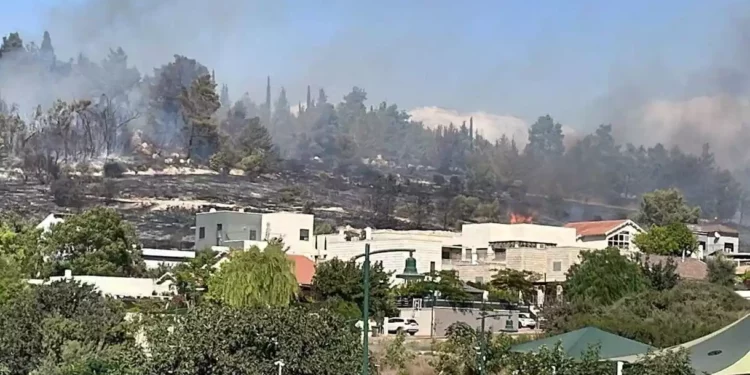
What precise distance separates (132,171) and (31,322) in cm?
7880

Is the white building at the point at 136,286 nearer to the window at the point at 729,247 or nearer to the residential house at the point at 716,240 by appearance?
the residential house at the point at 716,240

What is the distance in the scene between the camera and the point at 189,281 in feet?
164

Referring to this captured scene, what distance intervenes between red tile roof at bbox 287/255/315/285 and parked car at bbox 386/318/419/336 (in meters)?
5.45

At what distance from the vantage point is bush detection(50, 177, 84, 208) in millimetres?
99188

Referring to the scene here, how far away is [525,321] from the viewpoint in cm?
4866

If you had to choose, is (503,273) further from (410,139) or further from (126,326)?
(410,139)

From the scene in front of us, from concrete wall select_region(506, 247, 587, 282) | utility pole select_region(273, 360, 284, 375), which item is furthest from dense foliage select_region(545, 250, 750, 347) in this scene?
utility pole select_region(273, 360, 284, 375)

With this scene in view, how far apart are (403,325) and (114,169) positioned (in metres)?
65.6

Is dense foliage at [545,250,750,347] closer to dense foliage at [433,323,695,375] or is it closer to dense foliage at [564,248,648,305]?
dense foliage at [564,248,648,305]

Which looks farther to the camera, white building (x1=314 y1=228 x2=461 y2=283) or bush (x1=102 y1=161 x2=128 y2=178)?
bush (x1=102 y1=161 x2=128 y2=178)

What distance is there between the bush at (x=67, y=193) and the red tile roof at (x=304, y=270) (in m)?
48.6

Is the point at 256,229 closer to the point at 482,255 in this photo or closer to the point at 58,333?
the point at 482,255

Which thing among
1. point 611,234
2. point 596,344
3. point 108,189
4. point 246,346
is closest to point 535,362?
point 596,344

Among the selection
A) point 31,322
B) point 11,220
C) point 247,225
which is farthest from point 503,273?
point 31,322
